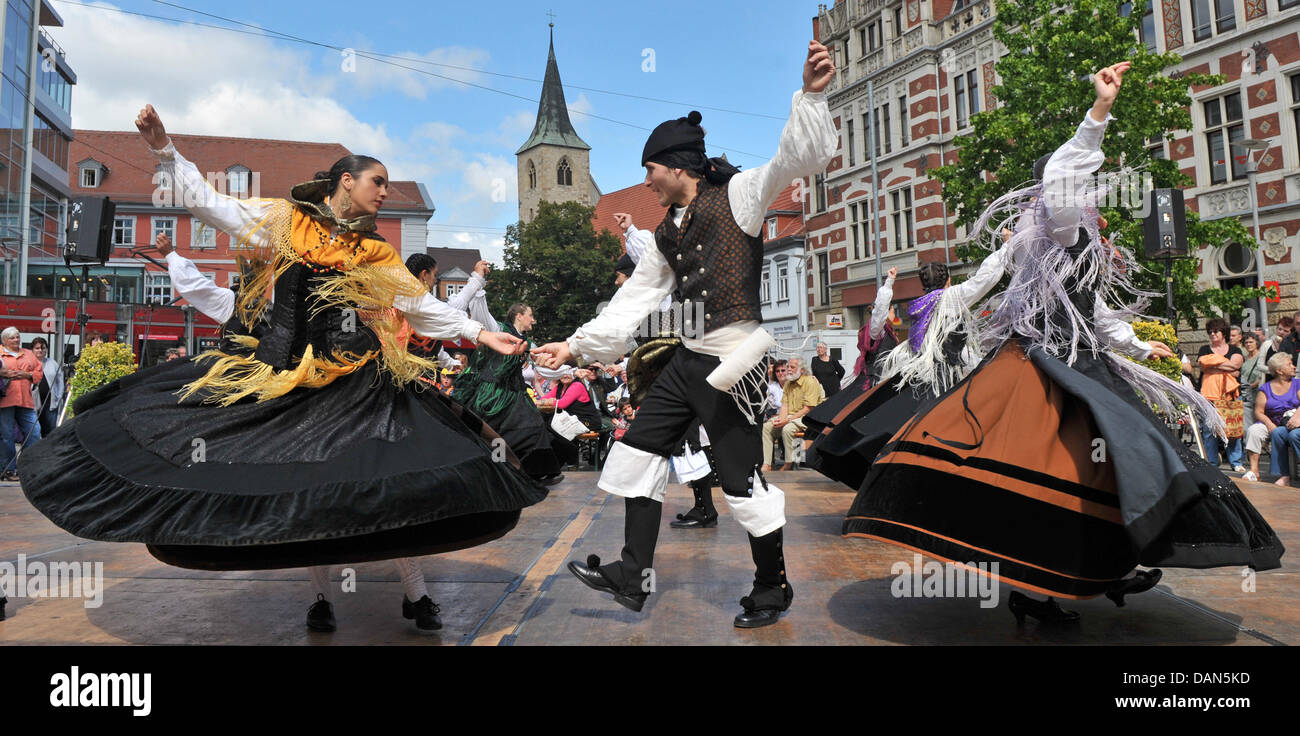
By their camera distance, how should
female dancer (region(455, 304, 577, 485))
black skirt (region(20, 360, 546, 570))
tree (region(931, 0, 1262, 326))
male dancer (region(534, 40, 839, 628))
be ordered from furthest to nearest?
tree (region(931, 0, 1262, 326))
female dancer (region(455, 304, 577, 485))
male dancer (region(534, 40, 839, 628))
black skirt (region(20, 360, 546, 570))

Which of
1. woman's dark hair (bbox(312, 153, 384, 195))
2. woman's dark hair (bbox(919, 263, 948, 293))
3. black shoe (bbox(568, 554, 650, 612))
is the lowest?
black shoe (bbox(568, 554, 650, 612))

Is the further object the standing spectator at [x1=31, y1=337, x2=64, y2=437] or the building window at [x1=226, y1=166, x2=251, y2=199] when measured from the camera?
the building window at [x1=226, y1=166, x2=251, y2=199]

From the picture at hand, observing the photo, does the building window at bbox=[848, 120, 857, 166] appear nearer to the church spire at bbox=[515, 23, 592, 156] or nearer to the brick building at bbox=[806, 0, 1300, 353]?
the brick building at bbox=[806, 0, 1300, 353]

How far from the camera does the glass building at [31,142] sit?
29625mm

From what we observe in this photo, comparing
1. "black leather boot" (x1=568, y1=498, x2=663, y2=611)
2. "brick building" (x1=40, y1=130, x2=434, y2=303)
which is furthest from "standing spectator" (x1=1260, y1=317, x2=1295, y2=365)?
"brick building" (x1=40, y1=130, x2=434, y2=303)

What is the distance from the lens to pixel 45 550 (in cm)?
510

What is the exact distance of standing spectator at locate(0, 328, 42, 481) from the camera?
10.1 m

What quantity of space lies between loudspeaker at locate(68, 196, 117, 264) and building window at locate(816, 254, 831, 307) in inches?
1167

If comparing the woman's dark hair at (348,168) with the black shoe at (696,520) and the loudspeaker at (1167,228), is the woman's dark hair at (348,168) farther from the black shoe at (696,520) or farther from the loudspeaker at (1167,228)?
the loudspeaker at (1167,228)

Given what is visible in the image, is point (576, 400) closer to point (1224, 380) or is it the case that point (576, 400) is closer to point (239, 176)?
point (1224, 380)

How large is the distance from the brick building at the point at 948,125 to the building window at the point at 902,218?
0.13ft

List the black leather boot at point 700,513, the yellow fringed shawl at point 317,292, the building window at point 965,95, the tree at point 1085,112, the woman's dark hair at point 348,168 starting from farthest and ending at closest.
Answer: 1. the building window at point 965,95
2. the tree at point 1085,112
3. the black leather boot at point 700,513
4. the woman's dark hair at point 348,168
5. the yellow fringed shawl at point 317,292

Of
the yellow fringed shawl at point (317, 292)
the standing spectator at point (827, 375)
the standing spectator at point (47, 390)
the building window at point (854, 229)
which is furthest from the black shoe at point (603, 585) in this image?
the building window at point (854, 229)

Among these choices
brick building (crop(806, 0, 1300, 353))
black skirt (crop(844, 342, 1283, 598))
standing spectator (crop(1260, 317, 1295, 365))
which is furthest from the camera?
brick building (crop(806, 0, 1300, 353))
